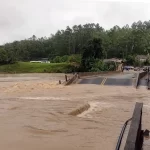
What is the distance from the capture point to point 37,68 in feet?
235

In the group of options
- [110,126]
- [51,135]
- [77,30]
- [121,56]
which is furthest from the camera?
[77,30]

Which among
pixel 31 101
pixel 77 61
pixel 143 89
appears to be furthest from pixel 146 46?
pixel 31 101

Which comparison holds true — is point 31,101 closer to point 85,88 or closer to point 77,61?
point 85,88

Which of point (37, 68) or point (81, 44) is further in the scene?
point (81, 44)

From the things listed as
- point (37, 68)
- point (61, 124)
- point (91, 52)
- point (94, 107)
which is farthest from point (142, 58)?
point (61, 124)

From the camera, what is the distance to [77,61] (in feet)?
231

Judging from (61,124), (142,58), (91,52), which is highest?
(91,52)

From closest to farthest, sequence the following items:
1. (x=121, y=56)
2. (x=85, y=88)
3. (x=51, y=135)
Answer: (x=51, y=135), (x=85, y=88), (x=121, y=56)

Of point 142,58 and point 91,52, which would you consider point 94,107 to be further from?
point 142,58

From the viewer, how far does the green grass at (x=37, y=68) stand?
68.9m

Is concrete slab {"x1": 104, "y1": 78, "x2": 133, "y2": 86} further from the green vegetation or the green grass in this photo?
the green vegetation

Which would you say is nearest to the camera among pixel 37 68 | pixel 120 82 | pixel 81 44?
pixel 120 82

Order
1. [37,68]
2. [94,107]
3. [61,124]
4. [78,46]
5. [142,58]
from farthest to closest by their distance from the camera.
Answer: [78,46], [142,58], [37,68], [94,107], [61,124]

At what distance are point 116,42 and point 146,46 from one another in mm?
9155
